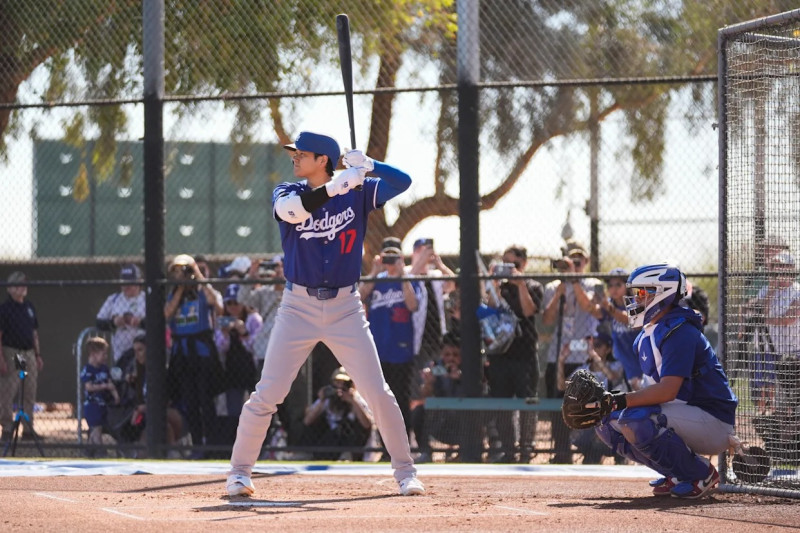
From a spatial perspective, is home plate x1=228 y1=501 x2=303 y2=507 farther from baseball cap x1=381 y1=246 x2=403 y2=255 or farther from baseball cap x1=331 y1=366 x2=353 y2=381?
baseball cap x1=381 y1=246 x2=403 y2=255

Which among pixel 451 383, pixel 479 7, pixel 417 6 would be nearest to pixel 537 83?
pixel 479 7

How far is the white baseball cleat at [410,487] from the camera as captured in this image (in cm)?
694

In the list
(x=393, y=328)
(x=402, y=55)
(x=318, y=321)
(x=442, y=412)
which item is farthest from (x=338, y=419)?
(x=402, y=55)

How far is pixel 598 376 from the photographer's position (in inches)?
391

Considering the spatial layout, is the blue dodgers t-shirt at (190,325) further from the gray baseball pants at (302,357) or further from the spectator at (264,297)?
the gray baseball pants at (302,357)

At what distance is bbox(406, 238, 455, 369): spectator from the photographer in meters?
10.5

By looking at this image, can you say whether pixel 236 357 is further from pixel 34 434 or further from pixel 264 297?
pixel 34 434

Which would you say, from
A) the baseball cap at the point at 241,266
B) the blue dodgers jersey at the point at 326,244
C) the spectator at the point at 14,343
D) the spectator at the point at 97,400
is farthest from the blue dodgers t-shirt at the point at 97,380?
the blue dodgers jersey at the point at 326,244

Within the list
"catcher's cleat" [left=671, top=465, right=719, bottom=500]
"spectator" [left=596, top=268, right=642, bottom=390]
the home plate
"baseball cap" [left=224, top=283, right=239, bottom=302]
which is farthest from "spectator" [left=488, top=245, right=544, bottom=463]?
the home plate

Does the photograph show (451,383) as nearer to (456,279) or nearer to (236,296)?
(456,279)

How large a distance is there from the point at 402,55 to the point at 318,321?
8.07m

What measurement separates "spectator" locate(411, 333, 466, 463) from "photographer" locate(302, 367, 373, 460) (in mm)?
443

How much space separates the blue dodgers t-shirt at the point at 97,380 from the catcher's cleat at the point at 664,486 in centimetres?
590

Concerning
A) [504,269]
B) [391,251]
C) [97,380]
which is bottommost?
[97,380]
